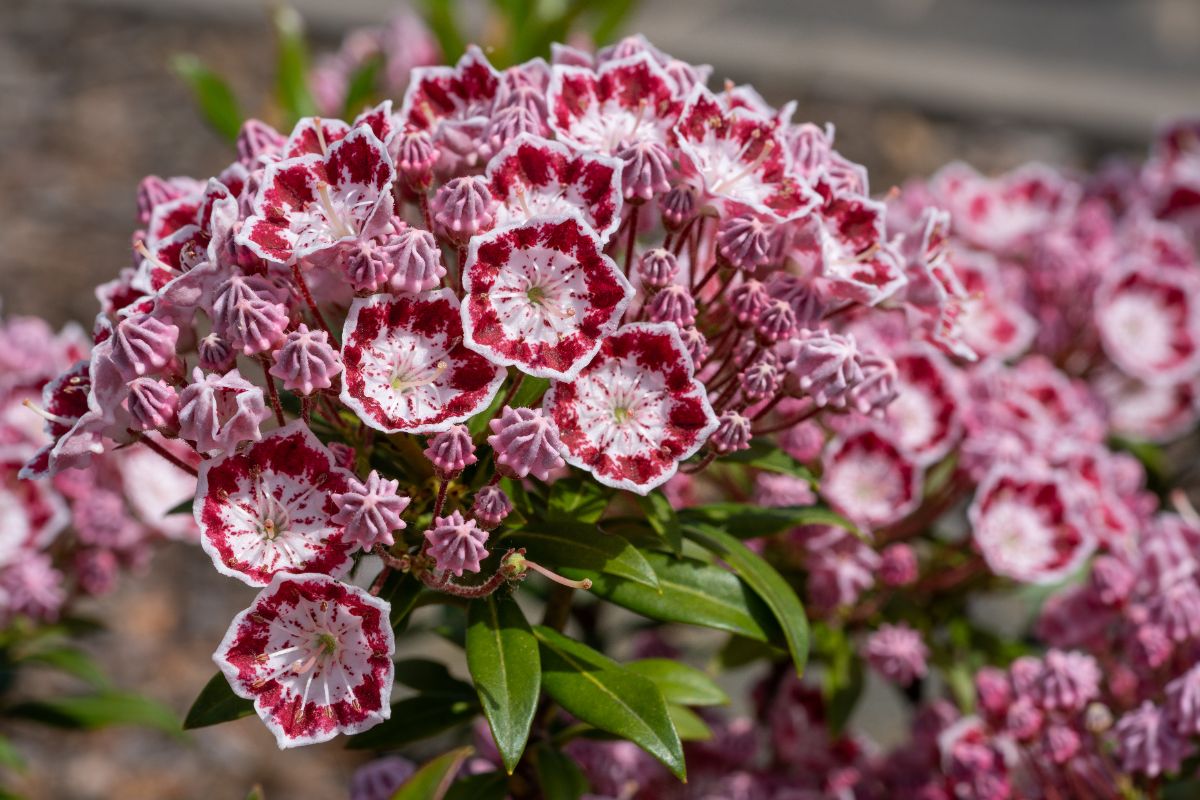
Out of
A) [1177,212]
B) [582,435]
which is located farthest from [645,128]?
[1177,212]

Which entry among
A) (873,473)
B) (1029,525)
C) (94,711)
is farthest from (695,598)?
(94,711)

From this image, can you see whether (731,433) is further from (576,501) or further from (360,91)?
(360,91)

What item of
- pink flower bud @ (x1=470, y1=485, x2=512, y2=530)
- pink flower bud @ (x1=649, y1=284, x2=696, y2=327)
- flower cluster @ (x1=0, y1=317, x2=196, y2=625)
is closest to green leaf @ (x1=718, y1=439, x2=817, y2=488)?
pink flower bud @ (x1=649, y1=284, x2=696, y2=327)

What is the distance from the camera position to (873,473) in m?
1.99

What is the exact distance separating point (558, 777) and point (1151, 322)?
1521 mm

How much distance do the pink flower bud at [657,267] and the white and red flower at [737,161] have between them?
10 cm

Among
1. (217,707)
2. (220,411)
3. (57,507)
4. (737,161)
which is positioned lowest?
(57,507)

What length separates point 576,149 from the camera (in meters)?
1.39

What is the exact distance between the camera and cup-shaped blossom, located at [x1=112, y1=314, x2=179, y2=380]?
4.25 feet

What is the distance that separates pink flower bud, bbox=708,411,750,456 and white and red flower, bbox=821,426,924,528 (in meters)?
0.59

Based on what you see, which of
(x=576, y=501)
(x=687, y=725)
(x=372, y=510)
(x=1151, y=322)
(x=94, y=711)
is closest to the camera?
(x=372, y=510)

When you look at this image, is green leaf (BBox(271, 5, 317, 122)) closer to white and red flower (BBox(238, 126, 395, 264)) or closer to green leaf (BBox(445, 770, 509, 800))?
white and red flower (BBox(238, 126, 395, 264))

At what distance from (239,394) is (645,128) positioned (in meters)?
0.55

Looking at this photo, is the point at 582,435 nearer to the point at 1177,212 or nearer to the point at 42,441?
the point at 42,441
